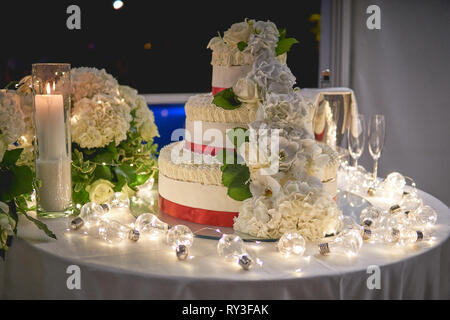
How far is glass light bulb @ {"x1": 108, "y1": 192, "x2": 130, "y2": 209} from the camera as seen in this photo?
220cm

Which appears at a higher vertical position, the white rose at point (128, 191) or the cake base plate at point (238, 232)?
the white rose at point (128, 191)

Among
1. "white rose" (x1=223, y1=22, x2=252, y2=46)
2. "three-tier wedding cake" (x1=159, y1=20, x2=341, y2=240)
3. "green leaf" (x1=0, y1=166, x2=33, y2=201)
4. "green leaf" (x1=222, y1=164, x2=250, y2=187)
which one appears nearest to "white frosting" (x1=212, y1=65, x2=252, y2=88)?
"three-tier wedding cake" (x1=159, y1=20, x2=341, y2=240)

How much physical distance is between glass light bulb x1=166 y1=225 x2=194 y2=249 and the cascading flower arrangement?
0.63 m

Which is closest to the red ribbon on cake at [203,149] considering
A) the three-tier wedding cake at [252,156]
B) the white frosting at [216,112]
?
the three-tier wedding cake at [252,156]

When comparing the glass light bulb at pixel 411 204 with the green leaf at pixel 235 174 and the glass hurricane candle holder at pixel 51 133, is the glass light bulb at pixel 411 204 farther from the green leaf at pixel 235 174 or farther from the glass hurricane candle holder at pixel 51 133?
the glass hurricane candle holder at pixel 51 133

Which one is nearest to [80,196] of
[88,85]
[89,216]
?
[89,216]

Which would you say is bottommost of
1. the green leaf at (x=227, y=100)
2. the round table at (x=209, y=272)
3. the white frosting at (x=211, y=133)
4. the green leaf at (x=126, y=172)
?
the round table at (x=209, y=272)

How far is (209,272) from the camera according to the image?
4.81ft

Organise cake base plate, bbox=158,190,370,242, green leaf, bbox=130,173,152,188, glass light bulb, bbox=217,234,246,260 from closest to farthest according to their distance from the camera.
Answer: glass light bulb, bbox=217,234,246,260
cake base plate, bbox=158,190,370,242
green leaf, bbox=130,173,152,188

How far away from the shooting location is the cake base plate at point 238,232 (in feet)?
5.84

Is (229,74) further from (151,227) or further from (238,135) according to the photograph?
(151,227)

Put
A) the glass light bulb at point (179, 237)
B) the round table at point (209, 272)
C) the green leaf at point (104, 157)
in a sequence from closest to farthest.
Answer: the round table at point (209, 272) < the glass light bulb at point (179, 237) < the green leaf at point (104, 157)

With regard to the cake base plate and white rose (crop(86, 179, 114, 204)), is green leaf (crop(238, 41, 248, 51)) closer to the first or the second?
the cake base plate

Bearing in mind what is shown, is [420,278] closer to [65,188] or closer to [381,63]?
[65,188]
